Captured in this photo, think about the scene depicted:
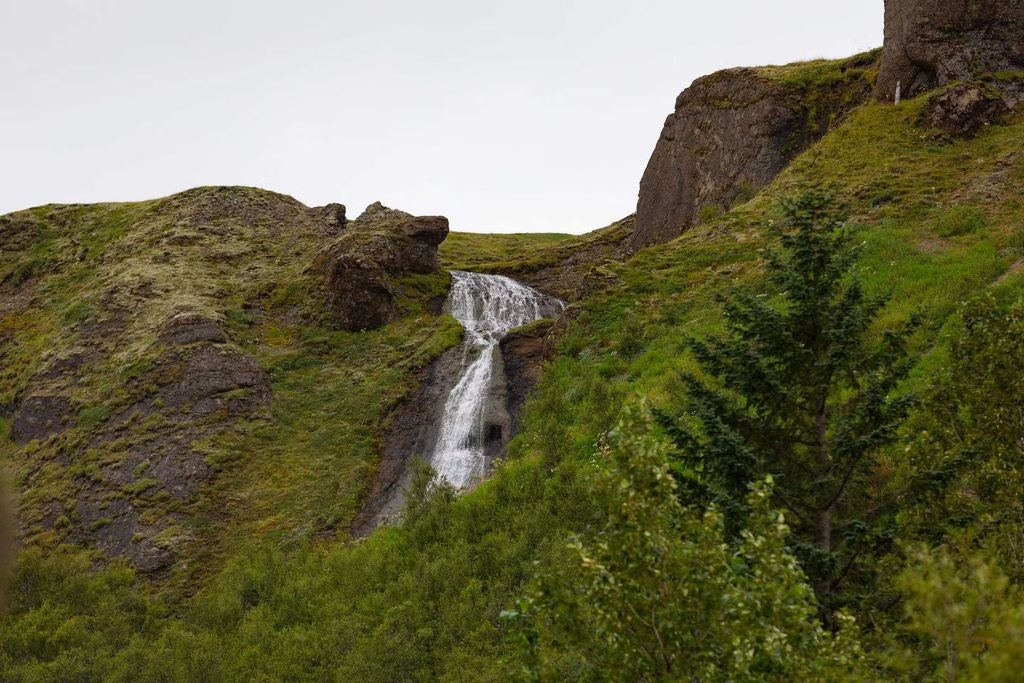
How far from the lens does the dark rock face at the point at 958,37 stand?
38.8 meters

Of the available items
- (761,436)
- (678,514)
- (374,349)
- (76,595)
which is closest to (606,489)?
(678,514)

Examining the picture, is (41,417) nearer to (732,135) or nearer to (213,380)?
(213,380)

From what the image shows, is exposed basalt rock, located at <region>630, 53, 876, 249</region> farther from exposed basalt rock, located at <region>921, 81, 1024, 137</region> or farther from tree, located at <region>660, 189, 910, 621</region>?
tree, located at <region>660, 189, 910, 621</region>

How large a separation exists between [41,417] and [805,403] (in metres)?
46.0

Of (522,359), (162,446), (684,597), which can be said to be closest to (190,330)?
(162,446)

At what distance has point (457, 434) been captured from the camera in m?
39.2

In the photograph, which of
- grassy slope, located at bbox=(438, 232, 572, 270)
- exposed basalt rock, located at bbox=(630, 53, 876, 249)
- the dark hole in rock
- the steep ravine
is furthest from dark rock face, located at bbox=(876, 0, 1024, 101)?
grassy slope, located at bbox=(438, 232, 572, 270)

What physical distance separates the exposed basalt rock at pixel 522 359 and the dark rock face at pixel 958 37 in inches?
926

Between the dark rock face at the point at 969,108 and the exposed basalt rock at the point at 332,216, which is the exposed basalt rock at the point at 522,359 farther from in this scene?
the exposed basalt rock at the point at 332,216

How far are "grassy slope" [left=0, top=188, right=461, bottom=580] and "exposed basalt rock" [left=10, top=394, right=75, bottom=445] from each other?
822 millimetres

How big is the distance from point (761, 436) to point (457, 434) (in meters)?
28.3

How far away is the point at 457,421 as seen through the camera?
132ft

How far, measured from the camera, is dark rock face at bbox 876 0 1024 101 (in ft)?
127

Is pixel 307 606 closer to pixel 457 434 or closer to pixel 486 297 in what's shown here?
pixel 457 434
